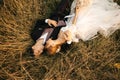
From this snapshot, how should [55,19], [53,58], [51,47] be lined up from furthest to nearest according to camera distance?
[55,19] < [53,58] < [51,47]

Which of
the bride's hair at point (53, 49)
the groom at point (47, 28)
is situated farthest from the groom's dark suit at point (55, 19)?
the bride's hair at point (53, 49)

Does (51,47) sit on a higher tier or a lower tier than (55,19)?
lower

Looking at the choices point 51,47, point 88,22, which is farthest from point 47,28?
point 88,22

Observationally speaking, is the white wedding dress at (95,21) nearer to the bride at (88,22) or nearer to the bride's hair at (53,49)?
the bride at (88,22)

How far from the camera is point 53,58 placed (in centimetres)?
309

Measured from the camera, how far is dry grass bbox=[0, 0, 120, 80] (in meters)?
2.98

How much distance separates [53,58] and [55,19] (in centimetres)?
37

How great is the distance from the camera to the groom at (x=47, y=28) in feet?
9.87

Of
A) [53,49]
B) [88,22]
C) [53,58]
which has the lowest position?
[53,58]

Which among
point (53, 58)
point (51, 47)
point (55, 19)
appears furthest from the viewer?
point (55, 19)

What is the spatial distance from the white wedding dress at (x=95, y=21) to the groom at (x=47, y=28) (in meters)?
0.10

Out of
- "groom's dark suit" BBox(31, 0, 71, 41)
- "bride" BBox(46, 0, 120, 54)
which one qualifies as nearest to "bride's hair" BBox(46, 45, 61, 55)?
"bride" BBox(46, 0, 120, 54)

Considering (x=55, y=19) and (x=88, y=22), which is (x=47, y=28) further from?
(x=88, y=22)

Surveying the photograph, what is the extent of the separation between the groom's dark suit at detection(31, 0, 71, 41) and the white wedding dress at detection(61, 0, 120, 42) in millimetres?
85
